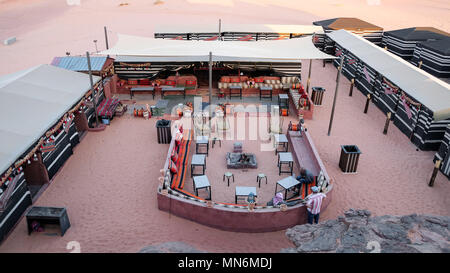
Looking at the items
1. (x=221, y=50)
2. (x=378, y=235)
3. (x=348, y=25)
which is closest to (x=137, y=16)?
(x=348, y=25)

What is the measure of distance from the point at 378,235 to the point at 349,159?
6208 millimetres

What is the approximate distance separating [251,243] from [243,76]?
40.9 feet

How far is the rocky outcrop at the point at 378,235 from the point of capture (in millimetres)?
5539

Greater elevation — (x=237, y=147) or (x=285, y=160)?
(x=285, y=160)

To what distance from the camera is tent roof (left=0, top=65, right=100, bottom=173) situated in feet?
32.1

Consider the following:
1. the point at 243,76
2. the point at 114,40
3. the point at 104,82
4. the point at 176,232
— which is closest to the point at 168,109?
the point at 104,82

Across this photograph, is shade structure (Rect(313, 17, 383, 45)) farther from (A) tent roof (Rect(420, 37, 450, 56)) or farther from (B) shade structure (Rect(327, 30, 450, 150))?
(B) shade structure (Rect(327, 30, 450, 150))

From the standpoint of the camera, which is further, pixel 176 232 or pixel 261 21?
pixel 261 21

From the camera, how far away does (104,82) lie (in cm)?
1795

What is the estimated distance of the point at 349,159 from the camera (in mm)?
11930

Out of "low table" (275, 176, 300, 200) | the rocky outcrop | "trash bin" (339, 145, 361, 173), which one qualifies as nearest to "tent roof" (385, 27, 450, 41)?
"trash bin" (339, 145, 361, 173)

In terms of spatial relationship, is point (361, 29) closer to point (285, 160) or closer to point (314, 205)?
point (285, 160)

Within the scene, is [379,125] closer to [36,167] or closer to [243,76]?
[243,76]

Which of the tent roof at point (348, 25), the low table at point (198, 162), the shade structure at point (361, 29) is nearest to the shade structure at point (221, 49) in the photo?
the low table at point (198, 162)
